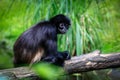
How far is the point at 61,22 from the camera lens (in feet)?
15.5

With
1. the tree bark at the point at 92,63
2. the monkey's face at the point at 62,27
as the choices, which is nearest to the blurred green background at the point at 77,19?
the monkey's face at the point at 62,27

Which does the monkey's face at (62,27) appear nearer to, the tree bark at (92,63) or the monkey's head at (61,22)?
the monkey's head at (61,22)

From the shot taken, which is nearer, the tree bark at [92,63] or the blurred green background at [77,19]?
the tree bark at [92,63]

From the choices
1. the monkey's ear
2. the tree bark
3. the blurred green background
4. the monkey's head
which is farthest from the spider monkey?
the blurred green background

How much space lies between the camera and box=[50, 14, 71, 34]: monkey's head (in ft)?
15.4

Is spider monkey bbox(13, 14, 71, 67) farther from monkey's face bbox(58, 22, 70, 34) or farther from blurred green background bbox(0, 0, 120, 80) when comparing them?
blurred green background bbox(0, 0, 120, 80)

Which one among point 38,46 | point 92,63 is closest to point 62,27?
point 38,46

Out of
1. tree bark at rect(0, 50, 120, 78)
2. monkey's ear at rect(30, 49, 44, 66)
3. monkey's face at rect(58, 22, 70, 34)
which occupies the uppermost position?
monkey's face at rect(58, 22, 70, 34)

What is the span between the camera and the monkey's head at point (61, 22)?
185 inches

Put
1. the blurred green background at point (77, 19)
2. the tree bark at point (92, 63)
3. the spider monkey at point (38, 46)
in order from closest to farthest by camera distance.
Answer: the tree bark at point (92, 63)
the spider monkey at point (38, 46)
the blurred green background at point (77, 19)

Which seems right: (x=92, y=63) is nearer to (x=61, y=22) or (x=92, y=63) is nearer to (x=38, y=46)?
(x=38, y=46)

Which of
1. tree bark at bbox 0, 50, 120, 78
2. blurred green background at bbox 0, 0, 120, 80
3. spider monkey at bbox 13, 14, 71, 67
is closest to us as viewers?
tree bark at bbox 0, 50, 120, 78

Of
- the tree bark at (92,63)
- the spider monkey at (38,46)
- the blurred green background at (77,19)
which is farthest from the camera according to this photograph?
the blurred green background at (77,19)

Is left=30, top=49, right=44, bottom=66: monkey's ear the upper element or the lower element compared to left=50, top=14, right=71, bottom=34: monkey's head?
lower
